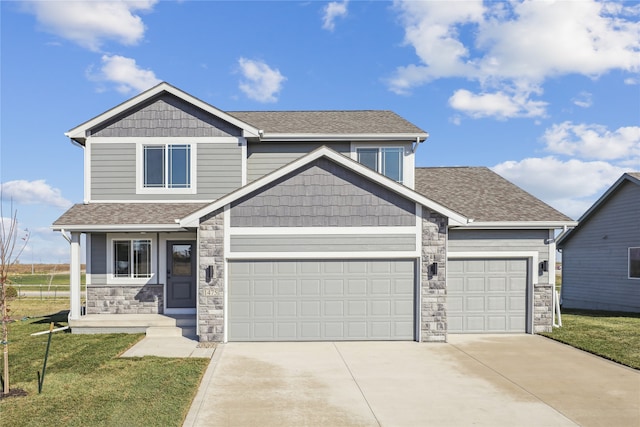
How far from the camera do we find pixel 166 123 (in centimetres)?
1451

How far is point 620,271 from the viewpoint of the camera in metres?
19.7

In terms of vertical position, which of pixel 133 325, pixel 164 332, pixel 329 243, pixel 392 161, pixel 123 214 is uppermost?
pixel 392 161

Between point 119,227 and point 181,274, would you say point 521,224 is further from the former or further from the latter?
point 119,227

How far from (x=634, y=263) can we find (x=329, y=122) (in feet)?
43.6

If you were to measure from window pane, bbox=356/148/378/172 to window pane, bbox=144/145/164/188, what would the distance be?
6.04 meters

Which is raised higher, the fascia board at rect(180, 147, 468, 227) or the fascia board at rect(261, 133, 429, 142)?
the fascia board at rect(261, 133, 429, 142)

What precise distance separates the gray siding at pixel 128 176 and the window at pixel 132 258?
136cm

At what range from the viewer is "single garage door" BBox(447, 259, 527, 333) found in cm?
1337

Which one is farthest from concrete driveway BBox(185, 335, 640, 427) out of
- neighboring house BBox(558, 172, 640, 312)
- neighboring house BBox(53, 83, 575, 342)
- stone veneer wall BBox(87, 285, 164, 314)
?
neighboring house BBox(558, 172, 640, 312)

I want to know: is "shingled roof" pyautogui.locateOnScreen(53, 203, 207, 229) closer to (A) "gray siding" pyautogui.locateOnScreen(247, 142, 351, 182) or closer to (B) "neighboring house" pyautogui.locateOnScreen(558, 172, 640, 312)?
(A) "gray siding" pyautogui.locateOnScreen(247, 142, 351, 182)

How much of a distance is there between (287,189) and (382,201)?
2.39m

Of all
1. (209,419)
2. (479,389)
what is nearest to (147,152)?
(209,419)

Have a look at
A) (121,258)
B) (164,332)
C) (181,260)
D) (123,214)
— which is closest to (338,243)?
(181,260)

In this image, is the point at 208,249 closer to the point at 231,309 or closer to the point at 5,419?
the point at 231,309
